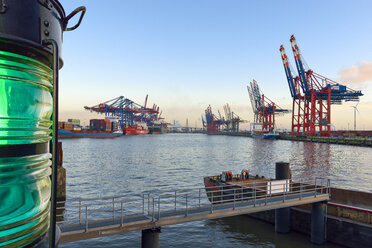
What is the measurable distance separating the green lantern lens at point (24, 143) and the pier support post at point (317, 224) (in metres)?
16.9

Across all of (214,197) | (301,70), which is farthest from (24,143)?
(301,70)

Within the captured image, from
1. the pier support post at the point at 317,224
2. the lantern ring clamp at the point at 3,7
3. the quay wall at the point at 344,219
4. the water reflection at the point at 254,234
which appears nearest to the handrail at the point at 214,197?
the pier support post at the point at 317,224

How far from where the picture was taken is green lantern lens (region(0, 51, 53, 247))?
152 centimetres

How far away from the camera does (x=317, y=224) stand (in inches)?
622

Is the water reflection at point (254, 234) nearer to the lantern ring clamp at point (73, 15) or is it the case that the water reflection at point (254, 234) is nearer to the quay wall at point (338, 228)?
the quay wall at point (338, 228)

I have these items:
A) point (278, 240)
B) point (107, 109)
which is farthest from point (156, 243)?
point (107, 109)

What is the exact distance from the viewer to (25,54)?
1.65 m

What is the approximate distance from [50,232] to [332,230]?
1751 centimetres

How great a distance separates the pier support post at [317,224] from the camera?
51.5ft

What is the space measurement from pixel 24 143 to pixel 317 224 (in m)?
17.4

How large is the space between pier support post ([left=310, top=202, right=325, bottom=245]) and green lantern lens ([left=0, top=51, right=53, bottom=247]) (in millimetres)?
16869

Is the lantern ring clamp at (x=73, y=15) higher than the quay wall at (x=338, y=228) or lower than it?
higher

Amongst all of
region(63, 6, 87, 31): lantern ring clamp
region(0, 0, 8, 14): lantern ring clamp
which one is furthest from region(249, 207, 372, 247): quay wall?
region(0, 0, 8, 14): lantern ring clamp

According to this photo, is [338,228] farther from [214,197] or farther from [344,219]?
[214,197]
